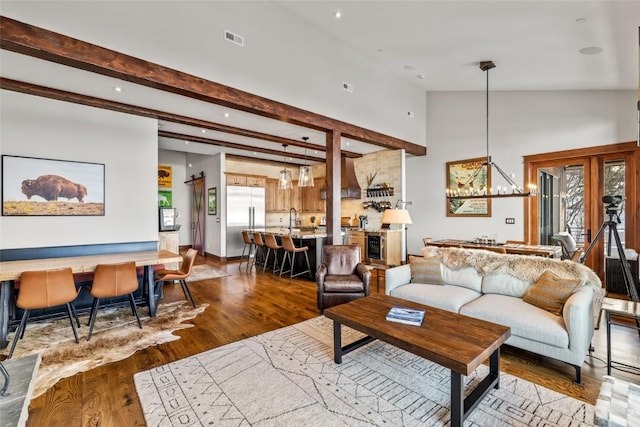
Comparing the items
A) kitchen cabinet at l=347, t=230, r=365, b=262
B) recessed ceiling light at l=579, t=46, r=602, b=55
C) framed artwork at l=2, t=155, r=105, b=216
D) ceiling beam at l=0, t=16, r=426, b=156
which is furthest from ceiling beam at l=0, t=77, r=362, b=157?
recessed ceiling light at l=579, t=46, r=602, b=55

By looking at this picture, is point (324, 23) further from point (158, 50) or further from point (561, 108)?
point (561, 108)

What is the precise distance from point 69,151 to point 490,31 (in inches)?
242

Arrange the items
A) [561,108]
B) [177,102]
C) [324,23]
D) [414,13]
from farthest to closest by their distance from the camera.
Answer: [561,108]
[324,23]
[177,102]
[414,13]

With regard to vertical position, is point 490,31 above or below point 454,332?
above

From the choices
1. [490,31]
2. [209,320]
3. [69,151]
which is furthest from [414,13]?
[69,151]

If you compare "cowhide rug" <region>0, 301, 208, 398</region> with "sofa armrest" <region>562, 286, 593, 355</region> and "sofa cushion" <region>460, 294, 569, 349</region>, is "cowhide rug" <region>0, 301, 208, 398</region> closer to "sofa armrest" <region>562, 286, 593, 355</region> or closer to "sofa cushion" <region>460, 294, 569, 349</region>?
"sofa cushion" <region>460, 294, 569, 349</region>

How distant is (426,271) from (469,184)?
12.9 ft

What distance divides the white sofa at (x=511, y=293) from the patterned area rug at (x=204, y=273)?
13.0ft

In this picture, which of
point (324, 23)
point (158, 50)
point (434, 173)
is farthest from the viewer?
point (434, 173)

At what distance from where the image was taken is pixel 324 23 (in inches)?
185

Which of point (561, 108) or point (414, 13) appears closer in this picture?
point (414, 13)

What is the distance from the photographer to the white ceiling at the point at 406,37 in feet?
10.2

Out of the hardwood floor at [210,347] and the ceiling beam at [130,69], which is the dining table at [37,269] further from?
the ceiling beam at [130,69]

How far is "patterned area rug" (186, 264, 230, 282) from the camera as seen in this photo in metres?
5.87
